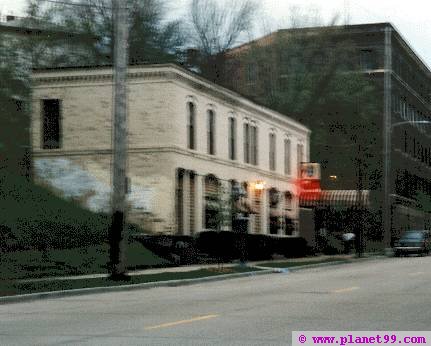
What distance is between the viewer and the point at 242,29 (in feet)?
222

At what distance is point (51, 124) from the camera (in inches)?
1683

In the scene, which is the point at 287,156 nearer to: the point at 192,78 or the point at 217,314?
the point at 192,78

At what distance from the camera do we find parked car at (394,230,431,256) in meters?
54.7

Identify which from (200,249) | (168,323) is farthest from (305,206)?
(168,323)

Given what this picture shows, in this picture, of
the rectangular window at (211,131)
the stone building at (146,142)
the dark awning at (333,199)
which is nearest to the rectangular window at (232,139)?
the stone building at (146,142)

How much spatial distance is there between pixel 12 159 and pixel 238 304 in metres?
Answer: 24.9

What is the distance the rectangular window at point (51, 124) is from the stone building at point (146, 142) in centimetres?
4

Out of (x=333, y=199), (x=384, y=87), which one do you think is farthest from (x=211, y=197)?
(x=384, y=87)

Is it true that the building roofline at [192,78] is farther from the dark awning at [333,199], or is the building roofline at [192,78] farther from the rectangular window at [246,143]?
the dark awning at [333,199]

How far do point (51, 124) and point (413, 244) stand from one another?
74.6 feet

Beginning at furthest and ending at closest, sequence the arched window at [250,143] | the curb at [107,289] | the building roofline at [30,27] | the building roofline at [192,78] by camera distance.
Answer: the arched window at [250,143]
the building roofline at [30,27]
the building roofline at [192,78]
the curb at [107,289]

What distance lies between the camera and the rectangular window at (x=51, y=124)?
4259 cm

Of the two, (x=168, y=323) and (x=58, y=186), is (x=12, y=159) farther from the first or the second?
(x=168, y=323)

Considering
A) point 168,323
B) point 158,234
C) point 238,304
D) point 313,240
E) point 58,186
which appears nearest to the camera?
point 168,323
